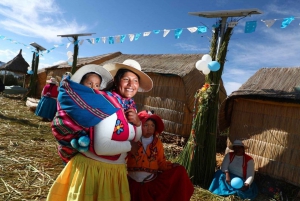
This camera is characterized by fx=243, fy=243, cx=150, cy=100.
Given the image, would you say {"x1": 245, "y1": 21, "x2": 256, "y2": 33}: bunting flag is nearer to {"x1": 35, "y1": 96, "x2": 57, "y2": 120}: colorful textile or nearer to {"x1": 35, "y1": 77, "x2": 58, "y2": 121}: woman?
{"x1": 35, "y1": 77, "x2": 58, "y2": 121}: woman

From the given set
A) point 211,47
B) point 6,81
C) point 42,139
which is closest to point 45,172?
point 42,139

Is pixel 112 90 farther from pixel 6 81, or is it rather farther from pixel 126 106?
pixel 6 81

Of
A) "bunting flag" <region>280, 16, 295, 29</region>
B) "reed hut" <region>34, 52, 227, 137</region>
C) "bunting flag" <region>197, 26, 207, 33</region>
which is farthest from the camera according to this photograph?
"reed hut" <region>34, 52, 227, 137</region>

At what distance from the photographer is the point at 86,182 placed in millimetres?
1923

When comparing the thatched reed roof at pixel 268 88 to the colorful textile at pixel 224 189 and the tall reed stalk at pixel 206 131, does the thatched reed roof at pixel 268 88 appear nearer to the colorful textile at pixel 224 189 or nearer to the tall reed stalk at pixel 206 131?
the tall reed stalk at pixel 206 131

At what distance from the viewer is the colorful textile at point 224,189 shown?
4316 millimetres

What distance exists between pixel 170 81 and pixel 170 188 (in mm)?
5937

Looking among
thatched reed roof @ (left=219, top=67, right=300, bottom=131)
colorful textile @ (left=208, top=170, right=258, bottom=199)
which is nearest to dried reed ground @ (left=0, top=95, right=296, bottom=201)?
colorful textile @ (left=208, top=170, right=258, bottom=199)

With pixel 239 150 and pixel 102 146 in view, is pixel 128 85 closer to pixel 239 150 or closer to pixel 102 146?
pixel 102 146

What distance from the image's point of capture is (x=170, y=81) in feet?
27.1

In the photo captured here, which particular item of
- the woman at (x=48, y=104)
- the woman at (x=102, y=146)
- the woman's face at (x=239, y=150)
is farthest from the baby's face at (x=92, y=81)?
the woman at (x=48, y=104)

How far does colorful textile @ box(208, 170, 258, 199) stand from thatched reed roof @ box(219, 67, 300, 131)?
1430mm

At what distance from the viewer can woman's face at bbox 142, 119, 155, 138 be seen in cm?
260

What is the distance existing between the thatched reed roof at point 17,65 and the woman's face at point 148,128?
804 inches
